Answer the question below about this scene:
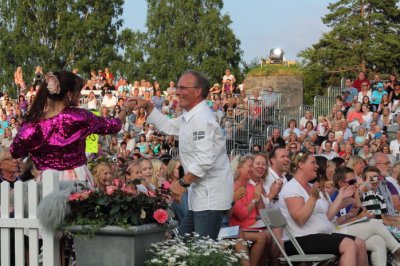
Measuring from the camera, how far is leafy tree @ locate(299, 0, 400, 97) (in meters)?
53.8

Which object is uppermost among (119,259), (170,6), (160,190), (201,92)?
(170,6)

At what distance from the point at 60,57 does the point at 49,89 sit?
194 feet

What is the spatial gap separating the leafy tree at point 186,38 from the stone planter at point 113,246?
59.0 m

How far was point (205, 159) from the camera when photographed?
7.16m

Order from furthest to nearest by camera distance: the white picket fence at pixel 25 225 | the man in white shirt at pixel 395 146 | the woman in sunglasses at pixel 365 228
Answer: the man in white shirt at pixel 395 146, the woman in sunglasses at pixel 365 228, the white picket fence at pixel 25 225

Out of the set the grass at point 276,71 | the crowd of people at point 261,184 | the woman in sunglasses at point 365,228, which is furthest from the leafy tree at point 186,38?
the woman in sunglasses at point 365,228

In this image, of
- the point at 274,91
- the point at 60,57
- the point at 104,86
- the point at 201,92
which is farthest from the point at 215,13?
the point at 201,92

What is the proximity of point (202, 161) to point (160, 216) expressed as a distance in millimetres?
685

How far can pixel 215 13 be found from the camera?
222 feet

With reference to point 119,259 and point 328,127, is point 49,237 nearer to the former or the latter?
point 119,259

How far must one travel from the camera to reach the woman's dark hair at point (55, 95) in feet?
23.7

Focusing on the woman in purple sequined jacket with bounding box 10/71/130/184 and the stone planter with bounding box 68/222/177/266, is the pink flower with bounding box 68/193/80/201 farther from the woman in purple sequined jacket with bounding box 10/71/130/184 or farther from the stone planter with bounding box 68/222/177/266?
the woman in purple sequined jacket with bounding box 10/71/130/184

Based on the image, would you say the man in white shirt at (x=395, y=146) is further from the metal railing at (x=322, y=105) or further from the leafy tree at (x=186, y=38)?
the leafy tree at (x=186, y=38)

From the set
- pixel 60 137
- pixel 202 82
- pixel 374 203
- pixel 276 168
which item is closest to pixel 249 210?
pixel 276 168
